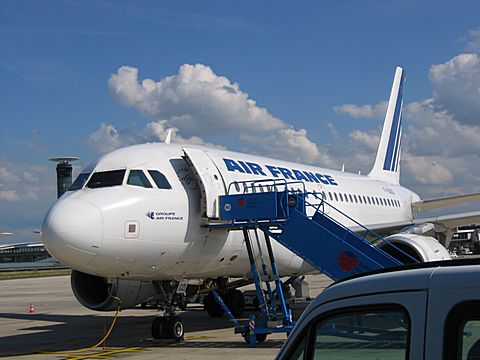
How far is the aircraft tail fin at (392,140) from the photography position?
26578mm

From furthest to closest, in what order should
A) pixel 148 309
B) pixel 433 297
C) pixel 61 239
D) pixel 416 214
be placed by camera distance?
1. pixel 416 214
2. pixel 148 309
3. pixel 61 239
4. pixel 433 297

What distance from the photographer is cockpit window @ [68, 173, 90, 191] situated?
40.6 feet

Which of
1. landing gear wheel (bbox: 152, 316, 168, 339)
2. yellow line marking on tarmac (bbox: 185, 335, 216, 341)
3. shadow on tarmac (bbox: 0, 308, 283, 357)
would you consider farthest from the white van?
yellow line marking on tarmac (bbox: 185, 335, 216, 341)

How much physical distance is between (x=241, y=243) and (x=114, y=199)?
10.5ft

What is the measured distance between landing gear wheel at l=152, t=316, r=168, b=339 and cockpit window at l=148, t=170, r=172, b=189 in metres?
2.58

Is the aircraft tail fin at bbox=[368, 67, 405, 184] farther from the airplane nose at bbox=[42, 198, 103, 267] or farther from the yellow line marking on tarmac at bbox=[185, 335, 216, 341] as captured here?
the airplane nose at bbox=[42, 198, 103, 267]

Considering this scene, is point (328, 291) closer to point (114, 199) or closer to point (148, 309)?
point (114, 199)

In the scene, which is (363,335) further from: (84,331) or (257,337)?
(84,331)

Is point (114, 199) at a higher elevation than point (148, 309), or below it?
higher

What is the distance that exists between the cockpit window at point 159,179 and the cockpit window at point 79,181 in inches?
45.0

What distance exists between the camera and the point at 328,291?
2758 mm

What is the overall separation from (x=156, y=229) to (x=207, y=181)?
1.47m

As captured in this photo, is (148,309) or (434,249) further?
(148,309)

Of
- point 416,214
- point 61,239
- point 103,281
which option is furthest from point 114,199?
point 416,214
